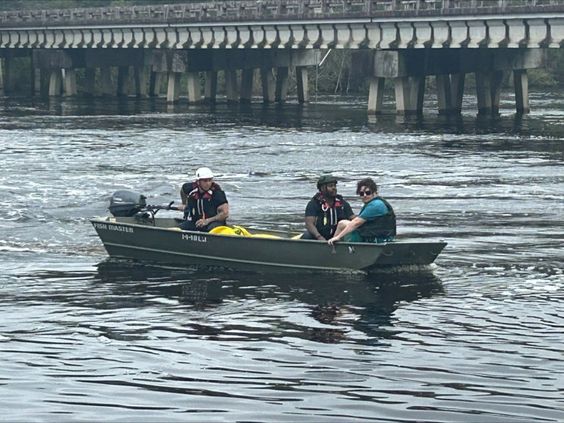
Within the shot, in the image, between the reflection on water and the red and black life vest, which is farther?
the red and black life vest

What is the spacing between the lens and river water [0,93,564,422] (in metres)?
16.7

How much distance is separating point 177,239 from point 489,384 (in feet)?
34.2

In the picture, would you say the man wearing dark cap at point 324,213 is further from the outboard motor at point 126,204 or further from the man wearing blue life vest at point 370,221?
the outboard motor at point 126,204

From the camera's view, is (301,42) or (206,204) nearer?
(206,204)

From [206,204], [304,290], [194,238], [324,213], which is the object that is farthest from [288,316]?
[206,204]

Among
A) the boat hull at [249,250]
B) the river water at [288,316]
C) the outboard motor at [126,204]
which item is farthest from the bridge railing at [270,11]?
the boat hull at [249,250]

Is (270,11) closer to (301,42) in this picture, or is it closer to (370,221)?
(301,42)

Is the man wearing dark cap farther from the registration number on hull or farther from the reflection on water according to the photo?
the registration number on hull

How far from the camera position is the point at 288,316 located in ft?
71.5

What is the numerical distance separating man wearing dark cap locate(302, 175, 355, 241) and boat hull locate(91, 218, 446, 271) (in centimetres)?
35

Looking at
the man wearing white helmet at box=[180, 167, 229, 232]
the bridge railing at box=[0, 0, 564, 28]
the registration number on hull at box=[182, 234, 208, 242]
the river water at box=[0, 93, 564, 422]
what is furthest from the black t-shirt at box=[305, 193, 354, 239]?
the bridge railing at box=[0, 0, 564, 28]

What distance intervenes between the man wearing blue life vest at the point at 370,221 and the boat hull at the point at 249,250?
0.29 m

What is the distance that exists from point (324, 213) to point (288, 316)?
3.88m

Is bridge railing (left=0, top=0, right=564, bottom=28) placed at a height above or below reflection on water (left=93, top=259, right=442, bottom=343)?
above
